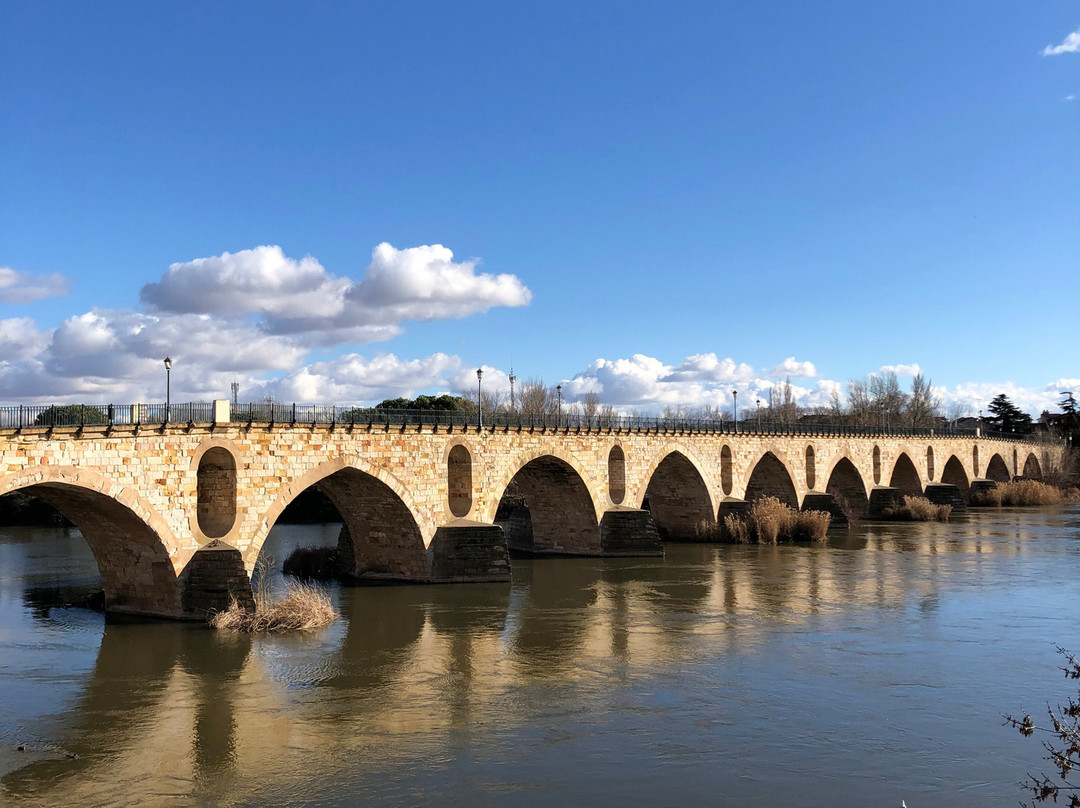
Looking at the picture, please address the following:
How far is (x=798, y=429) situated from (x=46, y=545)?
3417cm

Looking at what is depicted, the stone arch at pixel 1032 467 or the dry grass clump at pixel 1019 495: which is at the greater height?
the stone arch at pixel 1032 467

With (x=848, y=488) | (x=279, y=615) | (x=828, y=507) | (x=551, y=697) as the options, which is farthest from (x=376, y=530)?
(x=848, y=488)

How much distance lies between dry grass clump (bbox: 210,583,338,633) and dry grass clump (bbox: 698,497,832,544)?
19758mm

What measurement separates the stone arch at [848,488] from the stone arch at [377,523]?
2890 cm

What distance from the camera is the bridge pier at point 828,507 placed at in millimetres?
41406

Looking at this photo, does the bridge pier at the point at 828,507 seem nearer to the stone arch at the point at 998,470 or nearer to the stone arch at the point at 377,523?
the stone arch at the point at 377,523

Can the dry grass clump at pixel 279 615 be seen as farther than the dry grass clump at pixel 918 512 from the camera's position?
No

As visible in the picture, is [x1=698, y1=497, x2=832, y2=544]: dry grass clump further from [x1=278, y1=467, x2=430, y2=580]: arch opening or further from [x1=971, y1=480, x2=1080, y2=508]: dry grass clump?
[x1=971, y1=480, x2=1080, y2=508]: dry grass clump

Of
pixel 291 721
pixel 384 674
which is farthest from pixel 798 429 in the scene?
pixel 291 721

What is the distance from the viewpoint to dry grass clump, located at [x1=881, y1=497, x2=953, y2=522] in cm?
4512

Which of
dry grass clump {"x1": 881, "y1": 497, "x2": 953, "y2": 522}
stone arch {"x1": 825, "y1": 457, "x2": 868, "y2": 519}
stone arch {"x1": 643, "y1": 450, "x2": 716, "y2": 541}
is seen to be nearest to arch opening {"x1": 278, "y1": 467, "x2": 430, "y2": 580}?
stone arch {"x1": 643, "y1": 450, "x2": 716, "y2": 541}

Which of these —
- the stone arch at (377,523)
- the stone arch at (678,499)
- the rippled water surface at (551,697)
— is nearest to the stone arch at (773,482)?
the stone arch at (678,499)

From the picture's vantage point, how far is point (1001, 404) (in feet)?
294

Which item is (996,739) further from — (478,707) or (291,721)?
(291,721)
